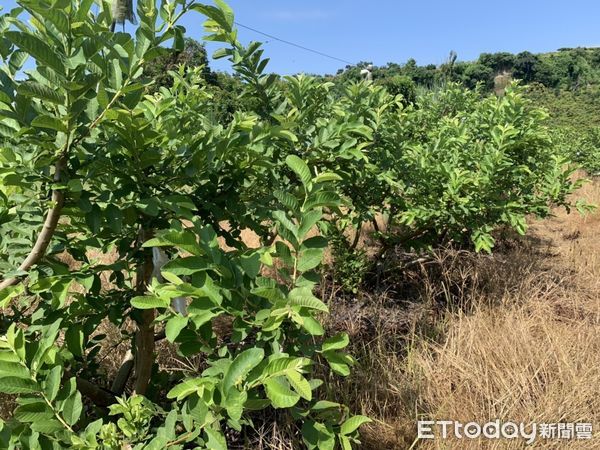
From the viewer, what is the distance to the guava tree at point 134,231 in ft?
2.84

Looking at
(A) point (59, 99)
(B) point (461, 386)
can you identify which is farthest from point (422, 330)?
(A) point (59, 99)

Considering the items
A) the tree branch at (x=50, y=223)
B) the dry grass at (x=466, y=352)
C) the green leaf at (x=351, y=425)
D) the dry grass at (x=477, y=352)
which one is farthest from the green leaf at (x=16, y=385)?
the dry grass at (x=477, y=352)

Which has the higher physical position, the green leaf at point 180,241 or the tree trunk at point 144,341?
the green leaf at point 180,241

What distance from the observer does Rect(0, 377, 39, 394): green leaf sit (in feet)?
3.03

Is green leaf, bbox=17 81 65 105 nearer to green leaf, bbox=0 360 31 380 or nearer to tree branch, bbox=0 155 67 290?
tree branch, bbox=0 155 67 290

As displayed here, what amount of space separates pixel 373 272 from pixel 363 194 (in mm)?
895

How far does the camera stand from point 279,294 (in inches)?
38.8

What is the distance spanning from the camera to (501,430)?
1867mm

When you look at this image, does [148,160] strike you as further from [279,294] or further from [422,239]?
[422,239]

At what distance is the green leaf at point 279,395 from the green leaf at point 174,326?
8.1 inches

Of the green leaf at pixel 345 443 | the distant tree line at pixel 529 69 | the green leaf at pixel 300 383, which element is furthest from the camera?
the distant tree line at pixel 529 69

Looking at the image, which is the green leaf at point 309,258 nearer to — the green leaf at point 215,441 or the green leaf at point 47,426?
the green leaf at point 215,441

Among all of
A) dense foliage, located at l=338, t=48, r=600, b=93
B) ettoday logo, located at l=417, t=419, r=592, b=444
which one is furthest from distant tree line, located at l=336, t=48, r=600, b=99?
ettoday logo, located at l=417, t=419, r=592, b=444

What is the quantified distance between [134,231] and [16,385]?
0.51 meters
